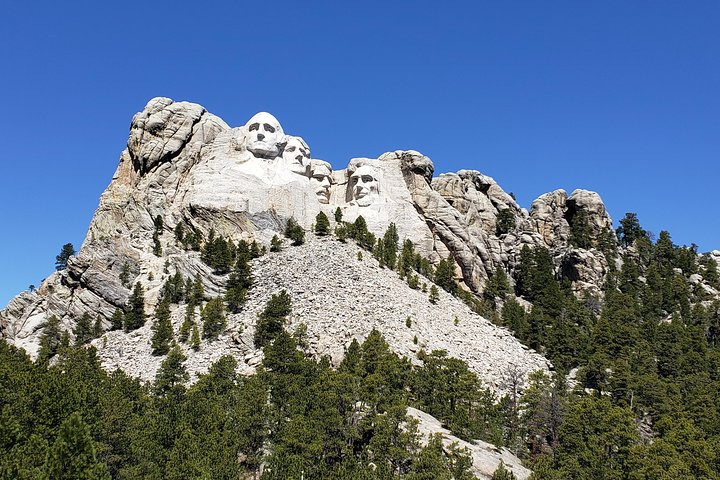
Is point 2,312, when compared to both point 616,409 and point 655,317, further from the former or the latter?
point 655,317

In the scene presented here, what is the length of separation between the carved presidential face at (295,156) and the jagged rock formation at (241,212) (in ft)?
0.45

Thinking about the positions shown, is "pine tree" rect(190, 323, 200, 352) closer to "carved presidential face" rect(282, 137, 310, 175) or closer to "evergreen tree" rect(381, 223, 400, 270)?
"evergreen tree" rect(381, 223, 400, 270)

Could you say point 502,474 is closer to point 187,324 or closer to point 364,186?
point 187,324

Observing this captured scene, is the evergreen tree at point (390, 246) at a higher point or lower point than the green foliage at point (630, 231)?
lower

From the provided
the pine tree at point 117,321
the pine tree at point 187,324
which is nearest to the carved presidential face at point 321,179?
the pine tree at point 187,324

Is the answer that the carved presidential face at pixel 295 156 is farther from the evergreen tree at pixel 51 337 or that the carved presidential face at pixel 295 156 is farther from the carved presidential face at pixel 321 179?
the evergreen tree at pixel 51 337

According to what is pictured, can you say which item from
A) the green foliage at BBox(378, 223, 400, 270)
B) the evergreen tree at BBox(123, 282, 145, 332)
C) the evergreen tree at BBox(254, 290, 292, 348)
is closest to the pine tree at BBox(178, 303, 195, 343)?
the evergreen tree at BBox(123, 282, 145, 332)

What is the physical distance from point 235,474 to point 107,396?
12242mm

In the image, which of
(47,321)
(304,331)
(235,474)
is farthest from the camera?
(47,321)

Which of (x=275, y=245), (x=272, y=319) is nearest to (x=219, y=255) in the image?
(x=275, y=245)

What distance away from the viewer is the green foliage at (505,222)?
100938 mm

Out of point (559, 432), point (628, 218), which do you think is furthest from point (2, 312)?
point (628, 218)

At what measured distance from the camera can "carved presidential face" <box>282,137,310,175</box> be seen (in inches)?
3428

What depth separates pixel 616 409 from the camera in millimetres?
47969
